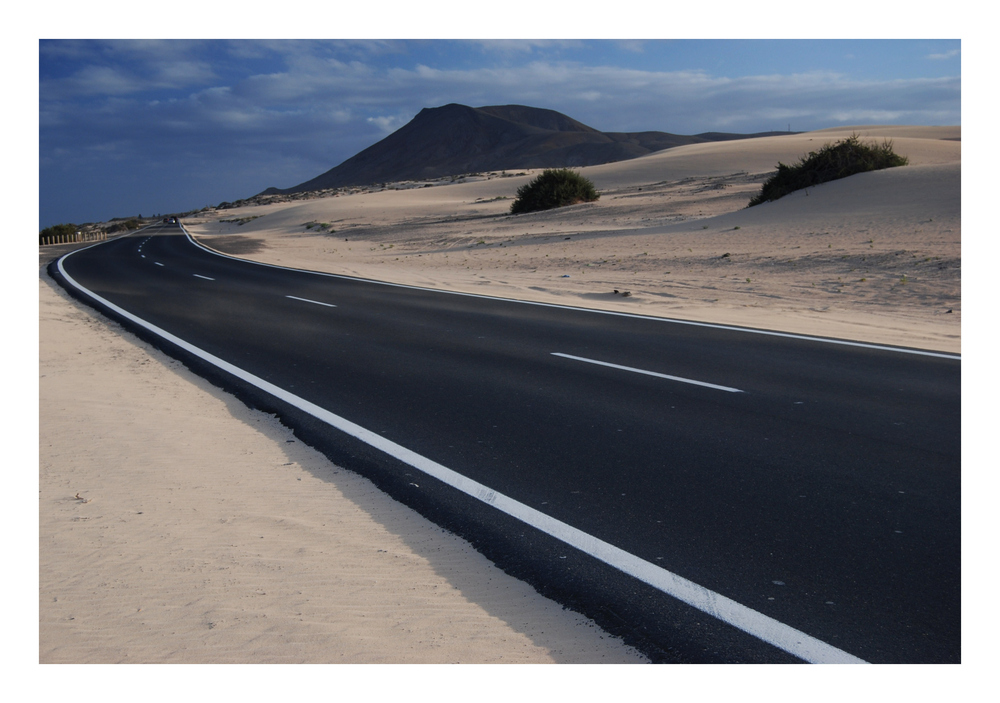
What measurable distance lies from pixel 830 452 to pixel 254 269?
870 inches

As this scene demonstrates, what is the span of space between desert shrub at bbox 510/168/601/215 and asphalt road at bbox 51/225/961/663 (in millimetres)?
32200

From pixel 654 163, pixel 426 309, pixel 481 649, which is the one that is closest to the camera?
pixel 481 649

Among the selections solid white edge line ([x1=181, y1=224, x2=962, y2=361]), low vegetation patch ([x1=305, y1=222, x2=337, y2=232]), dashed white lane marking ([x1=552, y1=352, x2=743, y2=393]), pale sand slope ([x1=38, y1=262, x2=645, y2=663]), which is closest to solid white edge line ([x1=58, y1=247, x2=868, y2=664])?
pale sand slope ([x1=38, y1=262, x2=645, y2=663])

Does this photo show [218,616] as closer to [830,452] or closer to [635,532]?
[635,532]

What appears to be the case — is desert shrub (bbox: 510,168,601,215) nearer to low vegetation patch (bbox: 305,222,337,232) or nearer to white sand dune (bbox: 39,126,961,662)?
low vegetation patch (bbox: 305,222,337,232)

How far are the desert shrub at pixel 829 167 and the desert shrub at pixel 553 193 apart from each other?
1404 centimetres

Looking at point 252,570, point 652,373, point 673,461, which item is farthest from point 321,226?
point 252,570

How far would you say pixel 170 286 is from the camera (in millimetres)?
19062

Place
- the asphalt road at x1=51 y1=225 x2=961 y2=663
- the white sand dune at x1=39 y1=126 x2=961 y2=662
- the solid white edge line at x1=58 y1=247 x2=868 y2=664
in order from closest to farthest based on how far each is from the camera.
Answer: the solid white edge line at x1=58 y1=247 x2=868 y2=664, the white sand dune at x1=39 y1=126 x2=961 y2=662, the asphalt road at x1=51 y1=225 x2=961 y2=663

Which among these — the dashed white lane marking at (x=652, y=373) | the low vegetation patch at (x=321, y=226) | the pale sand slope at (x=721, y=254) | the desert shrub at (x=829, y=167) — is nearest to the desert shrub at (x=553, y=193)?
the pale sand slope at (x=721, y=254)

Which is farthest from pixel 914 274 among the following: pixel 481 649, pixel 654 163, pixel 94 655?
pixel 654 163

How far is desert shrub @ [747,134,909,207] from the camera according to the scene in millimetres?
29938

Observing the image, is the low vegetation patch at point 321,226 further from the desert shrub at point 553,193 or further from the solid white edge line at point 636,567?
the solid white edge line at point 636,567

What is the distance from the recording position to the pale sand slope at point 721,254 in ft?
43.2
